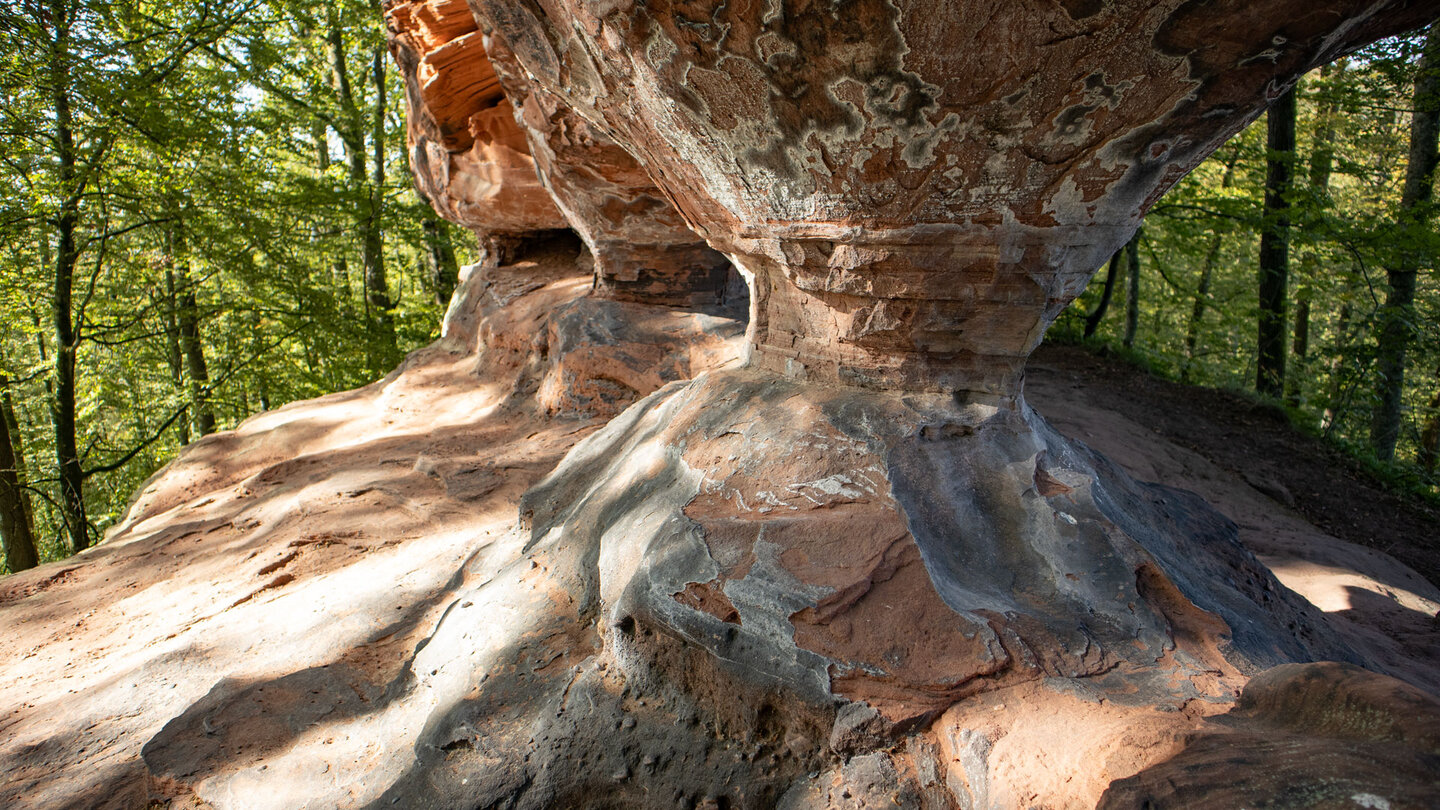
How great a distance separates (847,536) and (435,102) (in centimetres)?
650

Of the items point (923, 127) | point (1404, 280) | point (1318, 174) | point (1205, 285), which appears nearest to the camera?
point (923, 127)

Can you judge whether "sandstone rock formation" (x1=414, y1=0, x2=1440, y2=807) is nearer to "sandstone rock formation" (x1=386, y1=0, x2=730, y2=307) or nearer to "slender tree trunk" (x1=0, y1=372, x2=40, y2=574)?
"sandstone rock formation" (x1=386, y1=0, x2=730, y2=307)

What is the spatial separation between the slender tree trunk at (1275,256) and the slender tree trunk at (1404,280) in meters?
0.99

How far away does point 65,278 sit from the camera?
9.02m

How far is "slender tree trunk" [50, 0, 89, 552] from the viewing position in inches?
311

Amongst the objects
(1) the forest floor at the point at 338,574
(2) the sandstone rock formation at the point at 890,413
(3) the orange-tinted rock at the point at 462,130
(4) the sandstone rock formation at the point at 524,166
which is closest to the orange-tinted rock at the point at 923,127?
(2) the sandstone rock formation at the point at 890,413

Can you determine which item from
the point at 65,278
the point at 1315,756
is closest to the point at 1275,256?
the point at 1315,756

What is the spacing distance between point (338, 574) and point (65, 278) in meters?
8.07

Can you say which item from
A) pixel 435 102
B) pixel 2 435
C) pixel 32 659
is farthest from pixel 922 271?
pixel 2 435

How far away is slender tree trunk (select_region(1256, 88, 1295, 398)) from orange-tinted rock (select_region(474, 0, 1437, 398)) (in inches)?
311

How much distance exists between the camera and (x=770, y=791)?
6.93ft

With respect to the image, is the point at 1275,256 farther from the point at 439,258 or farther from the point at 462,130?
the point at 439,258

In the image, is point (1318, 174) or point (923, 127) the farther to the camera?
point (1318, 174)

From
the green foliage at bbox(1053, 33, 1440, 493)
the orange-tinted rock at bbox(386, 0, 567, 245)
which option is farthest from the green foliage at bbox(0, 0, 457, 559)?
the green foliage at bbox(1053, 33, 1440, 493)
